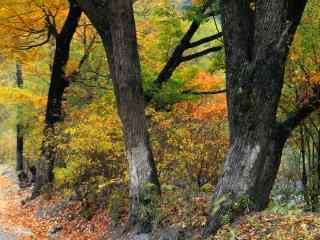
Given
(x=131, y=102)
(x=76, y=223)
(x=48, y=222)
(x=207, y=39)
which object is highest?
(x=207, y=39)

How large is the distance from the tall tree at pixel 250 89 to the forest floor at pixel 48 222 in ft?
13.0

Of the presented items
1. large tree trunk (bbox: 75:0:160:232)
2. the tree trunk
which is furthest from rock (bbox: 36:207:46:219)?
the tree trunk

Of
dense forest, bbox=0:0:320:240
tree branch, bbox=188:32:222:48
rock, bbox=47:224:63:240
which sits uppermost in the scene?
tree branch, bbox=188:32:222:48

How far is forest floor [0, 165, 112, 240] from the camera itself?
1167cm

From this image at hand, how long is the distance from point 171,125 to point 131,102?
2.07 metres

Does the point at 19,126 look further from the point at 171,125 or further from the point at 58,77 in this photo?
the point at 171,125

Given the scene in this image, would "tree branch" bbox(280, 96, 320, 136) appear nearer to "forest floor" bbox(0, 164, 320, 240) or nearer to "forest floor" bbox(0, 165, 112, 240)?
"forest floor" bbox(0, 164, 320, 240)

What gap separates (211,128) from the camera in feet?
36.2

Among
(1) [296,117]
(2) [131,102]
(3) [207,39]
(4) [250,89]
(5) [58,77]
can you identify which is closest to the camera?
(4) [250,89]

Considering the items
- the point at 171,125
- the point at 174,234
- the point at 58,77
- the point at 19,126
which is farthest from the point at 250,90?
the point at 19,126

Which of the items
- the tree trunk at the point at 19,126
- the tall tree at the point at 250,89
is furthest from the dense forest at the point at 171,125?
the tree trunk at the point at 19,126

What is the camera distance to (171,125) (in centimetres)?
1080

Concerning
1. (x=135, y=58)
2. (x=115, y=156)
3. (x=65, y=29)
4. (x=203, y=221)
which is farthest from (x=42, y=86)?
(x=203, y=221)

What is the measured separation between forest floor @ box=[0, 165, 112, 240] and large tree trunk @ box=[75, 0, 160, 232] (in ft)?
5.60
